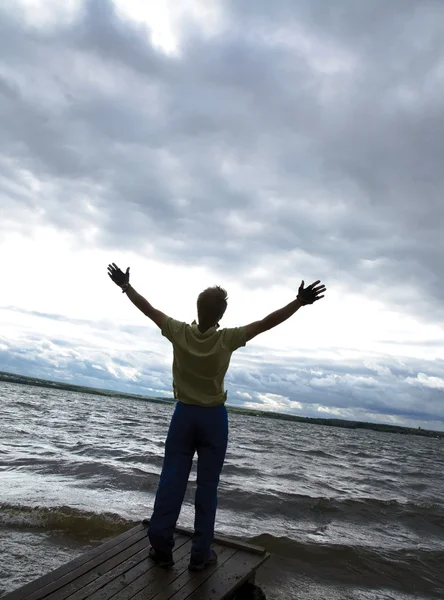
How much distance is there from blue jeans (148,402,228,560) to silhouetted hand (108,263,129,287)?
1590 millimetres

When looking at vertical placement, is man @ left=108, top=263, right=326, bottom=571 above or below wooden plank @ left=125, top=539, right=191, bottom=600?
above

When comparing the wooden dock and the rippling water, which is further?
the rippling water

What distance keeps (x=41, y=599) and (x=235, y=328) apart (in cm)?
289

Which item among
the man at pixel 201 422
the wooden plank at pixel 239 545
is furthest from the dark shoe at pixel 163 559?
the wooden plank at pixel 239 545

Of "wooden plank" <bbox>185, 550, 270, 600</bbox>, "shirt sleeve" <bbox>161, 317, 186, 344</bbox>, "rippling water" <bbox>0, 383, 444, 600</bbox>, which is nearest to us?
"wooden plank" <bbox>185, 550, 270, 600</bbox>

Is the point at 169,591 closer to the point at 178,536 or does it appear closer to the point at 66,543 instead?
the point at 178,536

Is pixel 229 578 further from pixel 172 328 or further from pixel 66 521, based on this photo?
pixel 66 521

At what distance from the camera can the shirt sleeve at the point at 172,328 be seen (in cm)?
453

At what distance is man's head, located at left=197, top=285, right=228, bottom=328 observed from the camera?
14.5 ft

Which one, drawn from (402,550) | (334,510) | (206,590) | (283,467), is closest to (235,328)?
(206,590)

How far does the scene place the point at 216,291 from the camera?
4461 millimetres

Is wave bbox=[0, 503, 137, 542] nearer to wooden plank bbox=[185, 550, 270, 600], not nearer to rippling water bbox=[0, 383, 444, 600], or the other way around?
rippling water bbox=[0, 383, 444, 600]

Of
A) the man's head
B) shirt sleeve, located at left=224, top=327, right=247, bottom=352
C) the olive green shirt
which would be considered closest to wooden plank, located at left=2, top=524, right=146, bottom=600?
the olive green shirt

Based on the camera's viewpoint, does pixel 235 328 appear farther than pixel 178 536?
No
